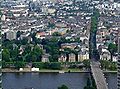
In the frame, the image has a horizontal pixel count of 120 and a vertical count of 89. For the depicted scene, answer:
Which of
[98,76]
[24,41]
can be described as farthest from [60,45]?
[98,76]

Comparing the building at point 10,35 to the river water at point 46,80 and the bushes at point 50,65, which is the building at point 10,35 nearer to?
the bushes at point 50,65

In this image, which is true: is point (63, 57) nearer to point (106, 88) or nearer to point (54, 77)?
point (54, 77)

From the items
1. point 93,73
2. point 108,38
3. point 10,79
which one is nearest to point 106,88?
point 93,73

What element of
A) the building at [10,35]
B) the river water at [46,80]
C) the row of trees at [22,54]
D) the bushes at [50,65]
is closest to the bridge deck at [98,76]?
the river water at [46,80]

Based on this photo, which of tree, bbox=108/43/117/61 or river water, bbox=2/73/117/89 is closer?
river water, bbox=2/73/117/89

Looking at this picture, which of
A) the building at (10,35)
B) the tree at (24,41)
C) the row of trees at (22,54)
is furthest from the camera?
the building at (10,35)

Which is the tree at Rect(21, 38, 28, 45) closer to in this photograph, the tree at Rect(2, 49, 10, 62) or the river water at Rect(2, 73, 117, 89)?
the tree at Rect(2, 49, 10, 62)

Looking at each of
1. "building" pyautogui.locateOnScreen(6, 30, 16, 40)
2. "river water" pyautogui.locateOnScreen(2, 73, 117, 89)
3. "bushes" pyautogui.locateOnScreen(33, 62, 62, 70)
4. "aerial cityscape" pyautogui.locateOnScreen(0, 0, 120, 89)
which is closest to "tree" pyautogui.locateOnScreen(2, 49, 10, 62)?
"aerial cityscape" pyautogui.locateOnScreen(0, 0, 120, 89)
